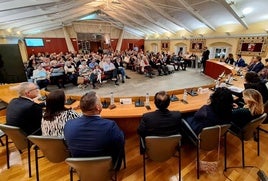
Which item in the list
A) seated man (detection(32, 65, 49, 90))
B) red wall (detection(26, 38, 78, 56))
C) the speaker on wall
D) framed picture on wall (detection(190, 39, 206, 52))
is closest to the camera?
the speaker on wall

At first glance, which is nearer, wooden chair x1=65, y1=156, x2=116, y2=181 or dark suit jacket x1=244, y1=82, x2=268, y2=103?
wooden chair x1=65, y1=156, x2=116, y2=181

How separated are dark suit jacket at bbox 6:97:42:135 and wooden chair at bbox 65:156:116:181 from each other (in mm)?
914

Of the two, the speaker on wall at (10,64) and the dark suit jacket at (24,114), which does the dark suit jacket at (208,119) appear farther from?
the speaker on wall at (10,64)

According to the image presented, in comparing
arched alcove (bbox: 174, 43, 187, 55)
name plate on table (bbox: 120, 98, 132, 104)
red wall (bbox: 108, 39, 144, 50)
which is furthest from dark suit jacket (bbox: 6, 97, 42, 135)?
red wall (bbox: 108, 39, 144, 50)

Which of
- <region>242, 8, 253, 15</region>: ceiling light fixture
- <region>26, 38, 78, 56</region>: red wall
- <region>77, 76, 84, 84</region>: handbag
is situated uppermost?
<region>242, 8, 253, 15</region>: ceiling light fixture

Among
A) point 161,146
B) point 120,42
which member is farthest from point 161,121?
point 120,42

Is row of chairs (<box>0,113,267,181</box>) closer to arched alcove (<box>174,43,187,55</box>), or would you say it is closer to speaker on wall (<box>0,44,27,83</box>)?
speaker on wall (<box>0,44,27,83</box>)

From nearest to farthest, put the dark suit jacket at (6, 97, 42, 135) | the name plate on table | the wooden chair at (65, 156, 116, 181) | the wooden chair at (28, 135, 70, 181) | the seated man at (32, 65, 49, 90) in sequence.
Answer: the wooden chair at (65, 156, 116, 181), the wooden chair at (28, 135, 70, 181), the dark suit jacket at (6, 97, 42, 135), the name plate on table, the seated man at (32, 65, 49, 90)

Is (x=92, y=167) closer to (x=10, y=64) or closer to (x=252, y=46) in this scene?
(x=10, y=64)

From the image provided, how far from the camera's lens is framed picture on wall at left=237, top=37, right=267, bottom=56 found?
810cm

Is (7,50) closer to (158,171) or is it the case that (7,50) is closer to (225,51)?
(158,171)

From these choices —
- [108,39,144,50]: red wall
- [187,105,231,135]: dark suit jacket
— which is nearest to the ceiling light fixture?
[187,105,231,135]: dark suit jacket

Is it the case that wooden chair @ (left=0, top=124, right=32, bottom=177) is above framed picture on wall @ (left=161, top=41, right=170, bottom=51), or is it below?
below

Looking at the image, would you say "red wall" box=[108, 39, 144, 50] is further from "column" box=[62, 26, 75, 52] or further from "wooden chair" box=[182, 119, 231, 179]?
"wooden chair" box=[182, 119, 231, 179]
